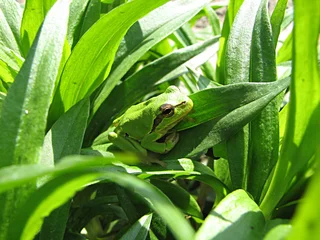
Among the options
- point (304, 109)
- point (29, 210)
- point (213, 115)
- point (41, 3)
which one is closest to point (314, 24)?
point (304, 109)

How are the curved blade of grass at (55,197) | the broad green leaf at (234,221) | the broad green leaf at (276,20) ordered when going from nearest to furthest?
1. the curved blade of grass at (55,197)
2. the broad green leaf at (234,221)
3. the broad green leaf at (276,20)

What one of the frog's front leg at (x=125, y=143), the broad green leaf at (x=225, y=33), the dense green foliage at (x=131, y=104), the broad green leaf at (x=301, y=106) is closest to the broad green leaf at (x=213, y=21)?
the dense green foliage at (x=131, y=104)

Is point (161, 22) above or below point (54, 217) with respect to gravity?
above

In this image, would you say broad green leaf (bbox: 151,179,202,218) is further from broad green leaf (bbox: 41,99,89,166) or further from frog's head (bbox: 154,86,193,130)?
broad green leaf (bbox: 41,99,89,166)

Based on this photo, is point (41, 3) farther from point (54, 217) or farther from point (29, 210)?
point (29, 210)

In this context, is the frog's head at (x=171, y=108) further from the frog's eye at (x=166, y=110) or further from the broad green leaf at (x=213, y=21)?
the broad green leaf at (x=213, y=21)

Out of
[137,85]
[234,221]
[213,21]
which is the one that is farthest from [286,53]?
[234,221]

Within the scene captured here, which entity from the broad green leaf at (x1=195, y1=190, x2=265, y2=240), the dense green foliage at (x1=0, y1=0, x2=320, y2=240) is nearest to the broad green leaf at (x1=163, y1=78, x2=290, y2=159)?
the dense green foliage at (x1=0, y1=0, x2=320, y2=240)

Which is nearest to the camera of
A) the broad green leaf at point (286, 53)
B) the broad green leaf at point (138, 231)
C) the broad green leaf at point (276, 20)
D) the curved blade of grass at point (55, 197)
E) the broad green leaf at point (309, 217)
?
the broad green leaf at point (309, 217)
